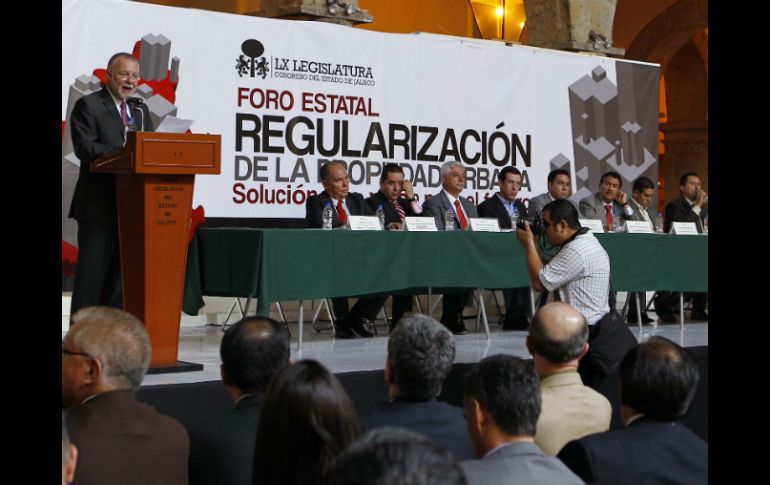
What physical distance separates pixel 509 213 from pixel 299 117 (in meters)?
1.71

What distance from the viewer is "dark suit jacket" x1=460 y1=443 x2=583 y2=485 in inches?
90.5

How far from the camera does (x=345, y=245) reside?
7.03 metres

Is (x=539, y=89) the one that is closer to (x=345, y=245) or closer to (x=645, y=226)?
(x=645, y=226)

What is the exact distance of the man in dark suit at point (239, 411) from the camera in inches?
113

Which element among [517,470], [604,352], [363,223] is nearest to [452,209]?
[363,223]

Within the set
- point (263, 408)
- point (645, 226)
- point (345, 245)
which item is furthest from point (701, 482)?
point (645, 226)

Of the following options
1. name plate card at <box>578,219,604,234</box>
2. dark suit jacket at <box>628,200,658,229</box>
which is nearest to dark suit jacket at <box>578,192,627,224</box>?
dark suit jacket at <box>628,200,658,229</box>

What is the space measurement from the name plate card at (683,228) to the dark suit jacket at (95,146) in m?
4.54

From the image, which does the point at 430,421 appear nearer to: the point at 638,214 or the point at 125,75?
the point at 125,75

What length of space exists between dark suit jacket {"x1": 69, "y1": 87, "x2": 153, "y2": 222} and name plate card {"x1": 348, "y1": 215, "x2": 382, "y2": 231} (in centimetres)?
176

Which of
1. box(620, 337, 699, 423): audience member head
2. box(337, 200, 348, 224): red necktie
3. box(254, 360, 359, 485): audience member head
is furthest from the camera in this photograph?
box(337, 200, 348, 224): red necktie

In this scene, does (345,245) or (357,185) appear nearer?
(345,245)

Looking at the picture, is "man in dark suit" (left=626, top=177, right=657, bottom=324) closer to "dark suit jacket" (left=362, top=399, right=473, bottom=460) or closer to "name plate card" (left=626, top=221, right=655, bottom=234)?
"name plate card" (left=626, top=221, right=655, bottom=234)

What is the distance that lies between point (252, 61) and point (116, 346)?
5869 millimetres
